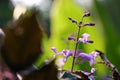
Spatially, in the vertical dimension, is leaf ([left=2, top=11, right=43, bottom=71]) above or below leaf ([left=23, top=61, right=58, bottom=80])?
above

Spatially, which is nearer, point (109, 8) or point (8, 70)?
point (8, 70)

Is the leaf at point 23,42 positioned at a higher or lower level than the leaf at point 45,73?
higher

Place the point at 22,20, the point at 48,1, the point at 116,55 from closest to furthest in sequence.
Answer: the point at 22,20 < the point at 116,55 < the point at 48,1

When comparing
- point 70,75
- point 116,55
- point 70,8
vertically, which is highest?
point 70,8

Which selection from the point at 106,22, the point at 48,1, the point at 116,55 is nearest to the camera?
the point at 116,55

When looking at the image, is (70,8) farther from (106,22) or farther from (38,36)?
(38,36)

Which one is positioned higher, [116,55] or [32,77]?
[32,77]

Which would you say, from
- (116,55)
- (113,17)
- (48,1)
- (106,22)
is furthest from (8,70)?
(48,1)
